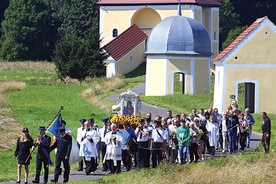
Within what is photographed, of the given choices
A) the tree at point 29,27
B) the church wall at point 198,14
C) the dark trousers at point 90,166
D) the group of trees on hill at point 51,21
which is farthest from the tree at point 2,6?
the dark trousers at point 90,166

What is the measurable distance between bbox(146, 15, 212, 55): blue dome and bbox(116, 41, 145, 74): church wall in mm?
14804

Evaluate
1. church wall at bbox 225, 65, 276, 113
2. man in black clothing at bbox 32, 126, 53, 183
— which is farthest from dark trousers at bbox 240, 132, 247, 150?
church wall at bbox 225, 65, 276, 113

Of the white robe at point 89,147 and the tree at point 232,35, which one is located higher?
the tree at point 232,35

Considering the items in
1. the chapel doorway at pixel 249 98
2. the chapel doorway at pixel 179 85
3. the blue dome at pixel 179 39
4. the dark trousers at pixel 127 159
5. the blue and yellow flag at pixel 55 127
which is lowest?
the dark trousers at pixel 127 159

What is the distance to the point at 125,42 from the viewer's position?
258 feet

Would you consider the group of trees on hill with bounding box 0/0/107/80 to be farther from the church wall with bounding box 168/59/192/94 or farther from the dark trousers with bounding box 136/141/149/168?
the dark trousers with bounding box 136/141/149/168

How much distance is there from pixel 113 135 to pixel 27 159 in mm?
2886

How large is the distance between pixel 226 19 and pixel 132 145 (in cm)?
7429

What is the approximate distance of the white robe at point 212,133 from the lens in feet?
113

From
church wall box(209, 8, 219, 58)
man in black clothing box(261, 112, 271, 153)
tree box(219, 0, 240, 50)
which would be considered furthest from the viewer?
tree box(219, 0, 240, 50)

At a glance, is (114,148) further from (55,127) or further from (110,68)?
(110,68)

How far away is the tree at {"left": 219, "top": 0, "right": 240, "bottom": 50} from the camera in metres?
102

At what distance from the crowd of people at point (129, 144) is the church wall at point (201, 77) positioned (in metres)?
25.7

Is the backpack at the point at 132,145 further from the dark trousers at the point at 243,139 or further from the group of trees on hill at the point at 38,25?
the group of trees on hill at the point at 38,25
